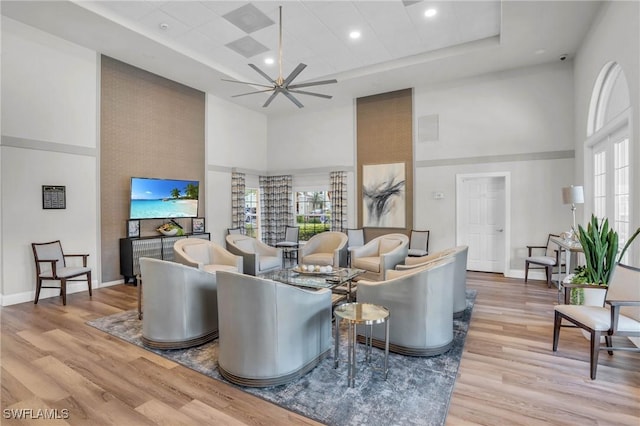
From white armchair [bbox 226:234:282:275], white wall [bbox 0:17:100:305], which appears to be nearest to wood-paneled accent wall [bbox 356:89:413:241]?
white armchair [bbox 226:234:282:275]

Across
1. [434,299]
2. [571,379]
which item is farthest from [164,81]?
[571,379]

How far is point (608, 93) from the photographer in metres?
4.69

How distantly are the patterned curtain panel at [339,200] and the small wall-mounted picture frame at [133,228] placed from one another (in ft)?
14.4

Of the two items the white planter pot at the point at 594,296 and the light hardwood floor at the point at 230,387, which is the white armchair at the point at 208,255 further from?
the white planter pot at the point at 594,296

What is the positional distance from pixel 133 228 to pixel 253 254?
2.50 metres

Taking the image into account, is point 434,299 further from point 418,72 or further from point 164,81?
point 164,81

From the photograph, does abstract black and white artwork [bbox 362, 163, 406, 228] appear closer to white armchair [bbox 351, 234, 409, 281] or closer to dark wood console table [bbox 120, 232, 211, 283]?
white armchair [bbox 351, 234, 409, 281]

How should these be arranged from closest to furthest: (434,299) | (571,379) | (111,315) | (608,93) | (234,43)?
(571,379) → (434,299) → (111,315) → (608,93) → (234,43)

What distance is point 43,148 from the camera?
5.05 meters

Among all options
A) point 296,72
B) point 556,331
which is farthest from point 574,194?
point 296,72

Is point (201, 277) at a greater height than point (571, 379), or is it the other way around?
point (201, 277)

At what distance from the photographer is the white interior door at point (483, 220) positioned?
22.3ft

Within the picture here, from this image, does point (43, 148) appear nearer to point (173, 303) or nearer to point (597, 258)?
point (173, 303)

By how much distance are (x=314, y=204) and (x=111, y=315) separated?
5.68 meters
